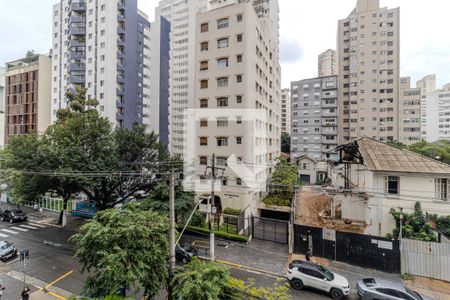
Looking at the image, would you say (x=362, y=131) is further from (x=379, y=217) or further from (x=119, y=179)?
(x=119, y=179)

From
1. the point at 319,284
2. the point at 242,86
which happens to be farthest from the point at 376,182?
the point at 242,86

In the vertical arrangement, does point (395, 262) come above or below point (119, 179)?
below

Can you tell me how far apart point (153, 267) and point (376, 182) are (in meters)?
18.9

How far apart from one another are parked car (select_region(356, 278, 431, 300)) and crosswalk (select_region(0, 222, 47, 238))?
96.0 ft

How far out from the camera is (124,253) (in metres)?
8.68

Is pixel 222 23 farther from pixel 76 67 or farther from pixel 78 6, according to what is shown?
pixel 78 6

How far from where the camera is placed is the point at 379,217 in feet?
65.9

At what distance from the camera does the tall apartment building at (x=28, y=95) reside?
49.2 meters

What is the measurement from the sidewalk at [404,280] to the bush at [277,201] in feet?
36.7

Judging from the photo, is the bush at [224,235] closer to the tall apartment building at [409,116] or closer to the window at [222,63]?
Answer: the window at [222,63]

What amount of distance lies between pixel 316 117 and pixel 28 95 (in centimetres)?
6451

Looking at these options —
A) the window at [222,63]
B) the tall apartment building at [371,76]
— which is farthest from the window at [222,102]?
the tall apartment building at [371,76]

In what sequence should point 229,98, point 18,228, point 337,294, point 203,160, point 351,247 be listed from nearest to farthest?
point 337,294 → point 351,247 → point 18,228 → point 229,98 → point 203,160

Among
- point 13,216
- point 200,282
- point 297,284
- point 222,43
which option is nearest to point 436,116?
point 222,43
